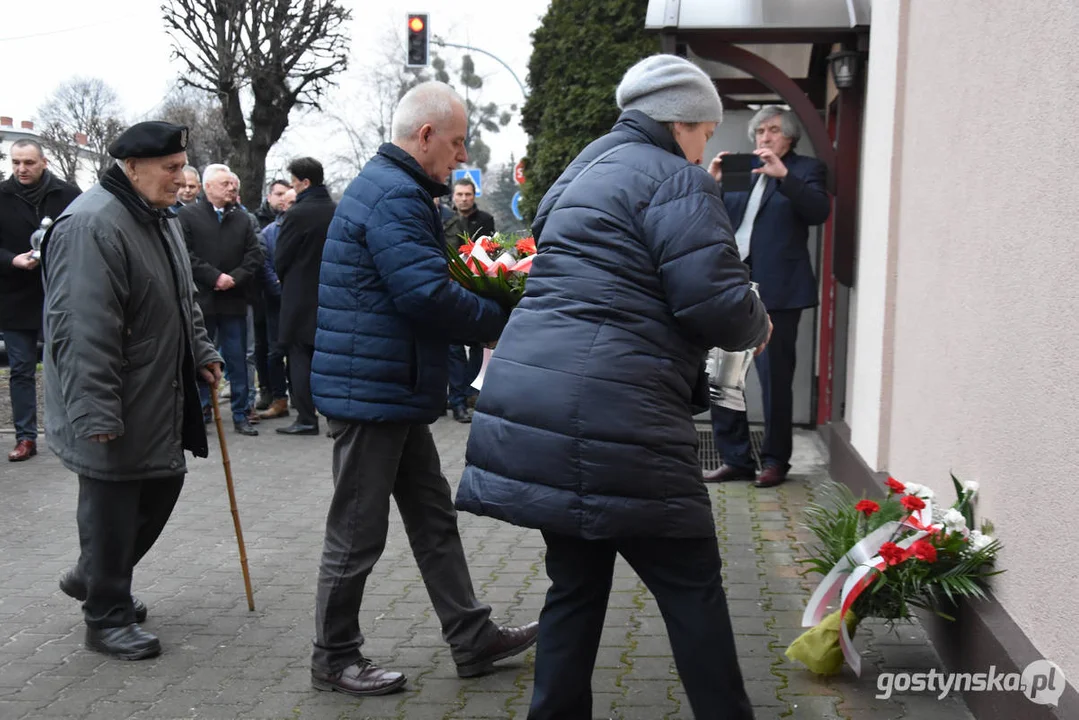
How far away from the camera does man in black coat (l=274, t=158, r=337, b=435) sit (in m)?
9.53

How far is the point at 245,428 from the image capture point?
400 inches

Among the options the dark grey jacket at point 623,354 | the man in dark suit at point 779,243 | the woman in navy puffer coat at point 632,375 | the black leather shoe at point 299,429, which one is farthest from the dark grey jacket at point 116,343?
the black leather shoe at point 299,429

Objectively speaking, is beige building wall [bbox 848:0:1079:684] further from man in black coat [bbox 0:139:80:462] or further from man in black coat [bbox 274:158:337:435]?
man in black coat [bbox 0:139:80:462]

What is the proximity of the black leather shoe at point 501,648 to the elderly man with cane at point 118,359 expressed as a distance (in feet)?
4.10

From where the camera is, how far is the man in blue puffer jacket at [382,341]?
161 inches

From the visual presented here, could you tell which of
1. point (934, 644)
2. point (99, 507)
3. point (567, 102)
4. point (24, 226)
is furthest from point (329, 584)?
point (567, 102)

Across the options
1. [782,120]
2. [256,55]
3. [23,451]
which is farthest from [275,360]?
[256,55]

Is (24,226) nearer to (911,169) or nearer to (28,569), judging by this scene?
(28,569)

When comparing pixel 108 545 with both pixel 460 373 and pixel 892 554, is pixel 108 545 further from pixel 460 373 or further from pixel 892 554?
pixel 460 373

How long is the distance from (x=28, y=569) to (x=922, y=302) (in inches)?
173

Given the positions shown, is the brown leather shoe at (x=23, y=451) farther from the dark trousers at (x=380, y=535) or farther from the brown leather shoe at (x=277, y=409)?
the dark trousers at (x=380, y=535)

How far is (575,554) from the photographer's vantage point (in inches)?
138

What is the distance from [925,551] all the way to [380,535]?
1.82m

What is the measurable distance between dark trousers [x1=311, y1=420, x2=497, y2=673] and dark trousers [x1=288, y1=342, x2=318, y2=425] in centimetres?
516
